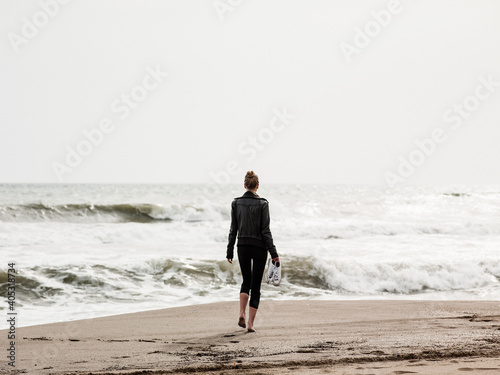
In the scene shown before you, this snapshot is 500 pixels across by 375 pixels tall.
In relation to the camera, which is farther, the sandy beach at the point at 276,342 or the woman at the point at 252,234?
the woman at the point at 252,234

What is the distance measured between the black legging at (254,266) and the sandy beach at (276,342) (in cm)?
47

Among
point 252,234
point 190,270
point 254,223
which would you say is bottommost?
point 190,270

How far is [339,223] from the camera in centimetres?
2267

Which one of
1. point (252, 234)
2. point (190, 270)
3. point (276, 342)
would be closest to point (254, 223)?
point (252, 234)

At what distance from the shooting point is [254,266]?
6176mm

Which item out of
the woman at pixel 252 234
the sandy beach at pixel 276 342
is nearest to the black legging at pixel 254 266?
the woman at pixel 252 234

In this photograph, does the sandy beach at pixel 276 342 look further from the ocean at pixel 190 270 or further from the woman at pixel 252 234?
the ocean at pixel 190 270

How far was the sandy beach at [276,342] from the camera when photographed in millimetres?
4383

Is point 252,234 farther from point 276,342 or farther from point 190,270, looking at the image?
point 190,270

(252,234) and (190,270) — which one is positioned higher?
(252,234)

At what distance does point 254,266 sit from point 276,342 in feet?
3.25

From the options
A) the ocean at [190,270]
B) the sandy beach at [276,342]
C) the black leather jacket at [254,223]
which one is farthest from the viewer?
the ocean at [190,270]

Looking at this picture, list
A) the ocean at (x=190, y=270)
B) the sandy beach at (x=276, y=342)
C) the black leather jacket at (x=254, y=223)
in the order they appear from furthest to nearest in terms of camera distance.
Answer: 1. the ocean at (x=190, y=270)
2. the black leather jacket at (x=254, y=223)
3. the sandy beach at (x=276, y=342)

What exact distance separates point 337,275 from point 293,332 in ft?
16.9
